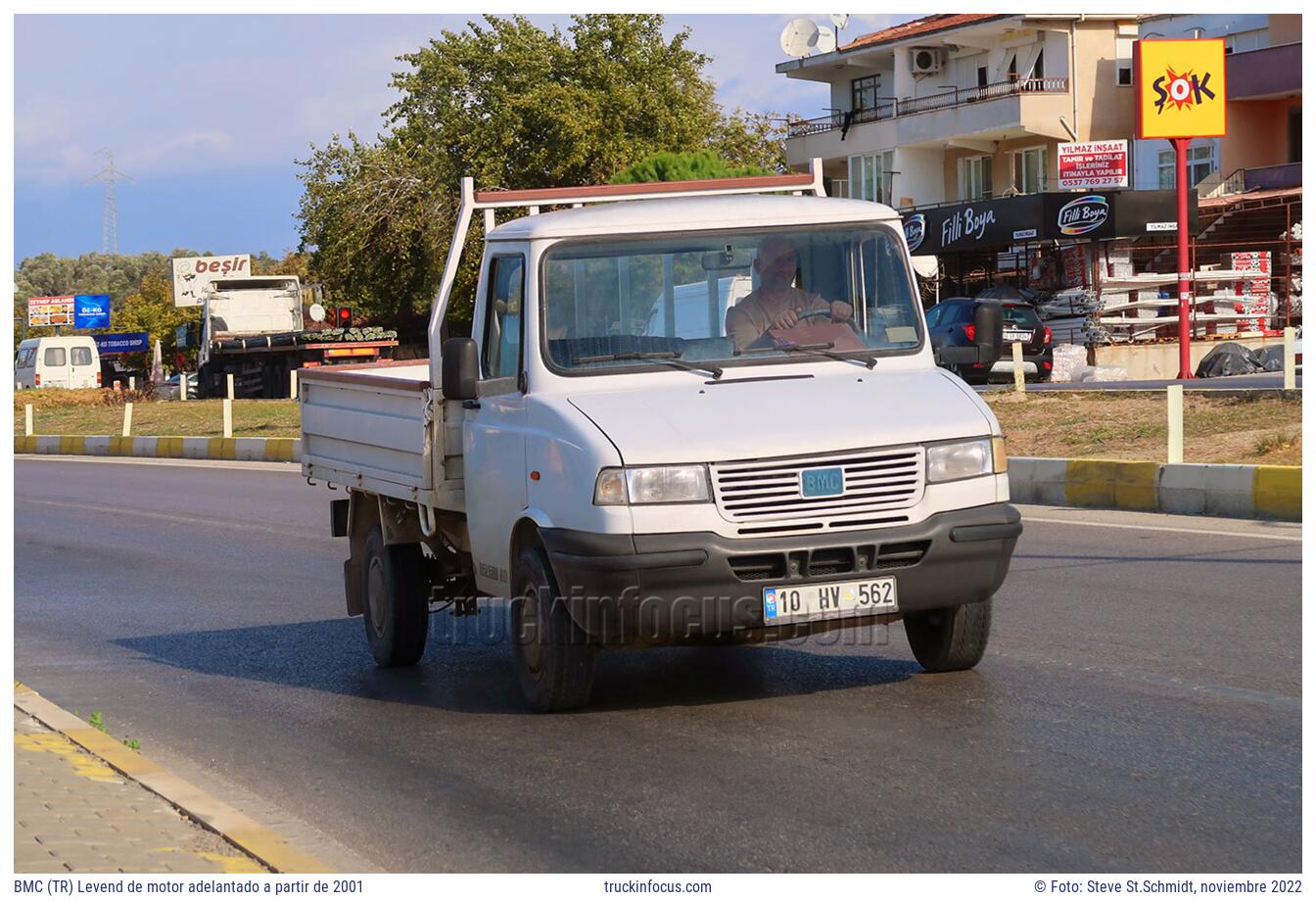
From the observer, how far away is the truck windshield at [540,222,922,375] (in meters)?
7.24

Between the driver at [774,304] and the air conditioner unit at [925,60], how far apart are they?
4961 cm

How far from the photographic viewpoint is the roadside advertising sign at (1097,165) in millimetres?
44156

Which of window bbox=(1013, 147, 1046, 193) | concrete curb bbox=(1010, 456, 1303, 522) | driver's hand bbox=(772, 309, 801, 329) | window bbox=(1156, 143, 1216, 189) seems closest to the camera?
driver's hand bbox=(772, 309, 801, 329)

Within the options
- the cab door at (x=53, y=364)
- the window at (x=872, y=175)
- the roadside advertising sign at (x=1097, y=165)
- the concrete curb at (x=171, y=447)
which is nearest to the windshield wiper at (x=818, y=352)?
the concrete curb at (x=171, y=447)

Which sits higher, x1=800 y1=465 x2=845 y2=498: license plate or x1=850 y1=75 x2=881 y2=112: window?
x1=850 y1=75 x2=881 y2=112: window

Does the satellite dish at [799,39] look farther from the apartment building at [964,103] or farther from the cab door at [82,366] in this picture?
the cab door at [82,366]

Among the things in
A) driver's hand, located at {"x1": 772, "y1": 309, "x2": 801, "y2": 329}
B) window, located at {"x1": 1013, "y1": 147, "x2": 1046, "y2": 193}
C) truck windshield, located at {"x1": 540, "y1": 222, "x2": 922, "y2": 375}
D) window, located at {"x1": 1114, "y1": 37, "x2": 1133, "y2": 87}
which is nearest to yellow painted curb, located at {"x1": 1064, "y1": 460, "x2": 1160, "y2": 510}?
truck windshield, located at {"x1": 540, "y1": 222, "x2": 922, "y2": 375}

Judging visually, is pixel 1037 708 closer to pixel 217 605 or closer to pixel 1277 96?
pixel 217 605

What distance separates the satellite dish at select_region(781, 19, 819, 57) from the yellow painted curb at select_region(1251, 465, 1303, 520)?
43.6 meters

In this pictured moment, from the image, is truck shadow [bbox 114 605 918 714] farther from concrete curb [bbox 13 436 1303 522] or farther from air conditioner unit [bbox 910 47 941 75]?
air conditioner unit [bbox 910 47 941 75]

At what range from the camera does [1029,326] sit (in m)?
32.8

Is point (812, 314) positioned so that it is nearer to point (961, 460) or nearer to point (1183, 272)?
point (961, 460)

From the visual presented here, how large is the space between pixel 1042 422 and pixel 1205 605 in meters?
11.5
